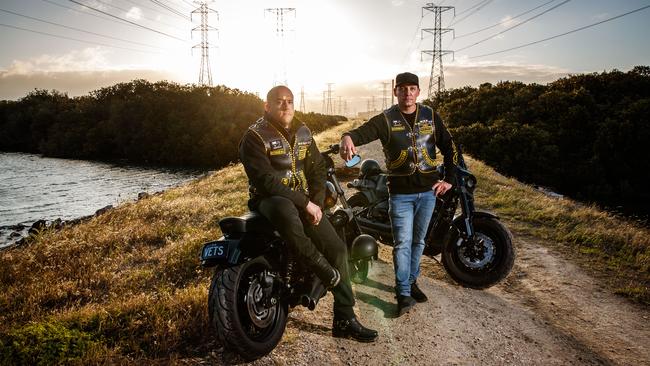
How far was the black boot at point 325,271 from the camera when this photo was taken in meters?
3.35

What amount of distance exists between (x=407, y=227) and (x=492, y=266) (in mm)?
1344

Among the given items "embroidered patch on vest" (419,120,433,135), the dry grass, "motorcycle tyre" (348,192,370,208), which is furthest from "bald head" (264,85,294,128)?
the dry grass

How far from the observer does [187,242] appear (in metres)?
7.07

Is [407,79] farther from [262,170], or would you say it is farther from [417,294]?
[417,294]

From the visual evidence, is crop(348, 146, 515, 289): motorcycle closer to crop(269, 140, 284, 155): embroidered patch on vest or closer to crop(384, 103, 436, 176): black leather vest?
crop(384, 103, 436, 176): black leather vest

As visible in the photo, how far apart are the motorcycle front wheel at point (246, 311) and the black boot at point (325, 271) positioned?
0.45 m

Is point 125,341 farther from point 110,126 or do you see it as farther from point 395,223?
point 110,126

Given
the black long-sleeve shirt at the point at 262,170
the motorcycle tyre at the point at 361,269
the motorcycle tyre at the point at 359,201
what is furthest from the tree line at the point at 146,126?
the black long-sleeve shirt at the point at 262,170

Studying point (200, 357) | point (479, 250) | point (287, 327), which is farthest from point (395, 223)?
point (200, 357)

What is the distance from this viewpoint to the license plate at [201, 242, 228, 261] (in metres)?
3.13

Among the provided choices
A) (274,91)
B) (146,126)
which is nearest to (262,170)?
(274,91)

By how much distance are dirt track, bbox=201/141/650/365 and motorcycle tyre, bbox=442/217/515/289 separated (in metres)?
0.25

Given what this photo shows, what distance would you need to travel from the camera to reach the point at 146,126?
6794 cm

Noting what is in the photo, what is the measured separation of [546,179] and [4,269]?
115 feet
